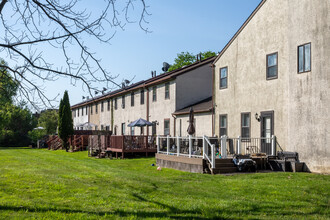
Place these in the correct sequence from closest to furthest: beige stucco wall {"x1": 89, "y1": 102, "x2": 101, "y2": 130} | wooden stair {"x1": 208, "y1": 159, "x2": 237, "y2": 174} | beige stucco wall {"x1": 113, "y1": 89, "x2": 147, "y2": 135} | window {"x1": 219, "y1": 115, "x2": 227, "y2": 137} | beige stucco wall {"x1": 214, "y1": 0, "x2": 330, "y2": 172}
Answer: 1. beige stucco wall {"x1": 214, "y1": 0, "x2": 330, "y2": 172}
2. wooden stair {"x1": 208, "y1": 159, "x2": 237, "y2": 174}
3. window {"x1": 219, "y1": 115, "x2": 227, "y2": 137}
4. beige stucco wall {"x1": 113, "y1": 89, "x2": 147, "y2": 135}
5. beige stucco wall {"x1": 89, "y1": 102, "x2": 101, "y2": 130}

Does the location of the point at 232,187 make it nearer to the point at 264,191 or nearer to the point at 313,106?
the point at 264,191

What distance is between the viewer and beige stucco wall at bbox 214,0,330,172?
13891 millimetres

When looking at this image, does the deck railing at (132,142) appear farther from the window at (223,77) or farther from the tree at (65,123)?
the tree at (65,123)

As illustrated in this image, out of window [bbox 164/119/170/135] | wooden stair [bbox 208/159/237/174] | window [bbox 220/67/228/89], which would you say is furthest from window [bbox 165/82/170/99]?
wooden stair [bbox 208/159/237/174]

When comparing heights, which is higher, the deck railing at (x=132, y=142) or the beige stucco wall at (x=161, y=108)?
the beige stucco wall at (x=161, y=108)

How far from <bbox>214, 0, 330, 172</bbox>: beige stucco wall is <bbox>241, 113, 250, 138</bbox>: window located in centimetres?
29

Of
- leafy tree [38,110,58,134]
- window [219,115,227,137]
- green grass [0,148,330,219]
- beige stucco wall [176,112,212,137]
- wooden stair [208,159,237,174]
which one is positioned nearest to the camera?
green grass [0,148,330,219]

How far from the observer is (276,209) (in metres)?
7.75

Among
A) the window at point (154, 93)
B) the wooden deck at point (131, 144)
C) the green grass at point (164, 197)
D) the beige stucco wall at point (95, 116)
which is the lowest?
the green grass at point (164, 197)

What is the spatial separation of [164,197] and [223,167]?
598 centimetres

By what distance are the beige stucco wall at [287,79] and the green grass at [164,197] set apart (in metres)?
2.27

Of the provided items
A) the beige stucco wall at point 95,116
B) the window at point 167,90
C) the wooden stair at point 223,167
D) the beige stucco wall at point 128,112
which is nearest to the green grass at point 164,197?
the wooden stair at point 223,167

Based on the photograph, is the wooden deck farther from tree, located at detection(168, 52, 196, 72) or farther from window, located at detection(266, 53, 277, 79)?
tree, located at detection(168, 52, 196, 72)

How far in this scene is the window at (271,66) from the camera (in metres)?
16.4
